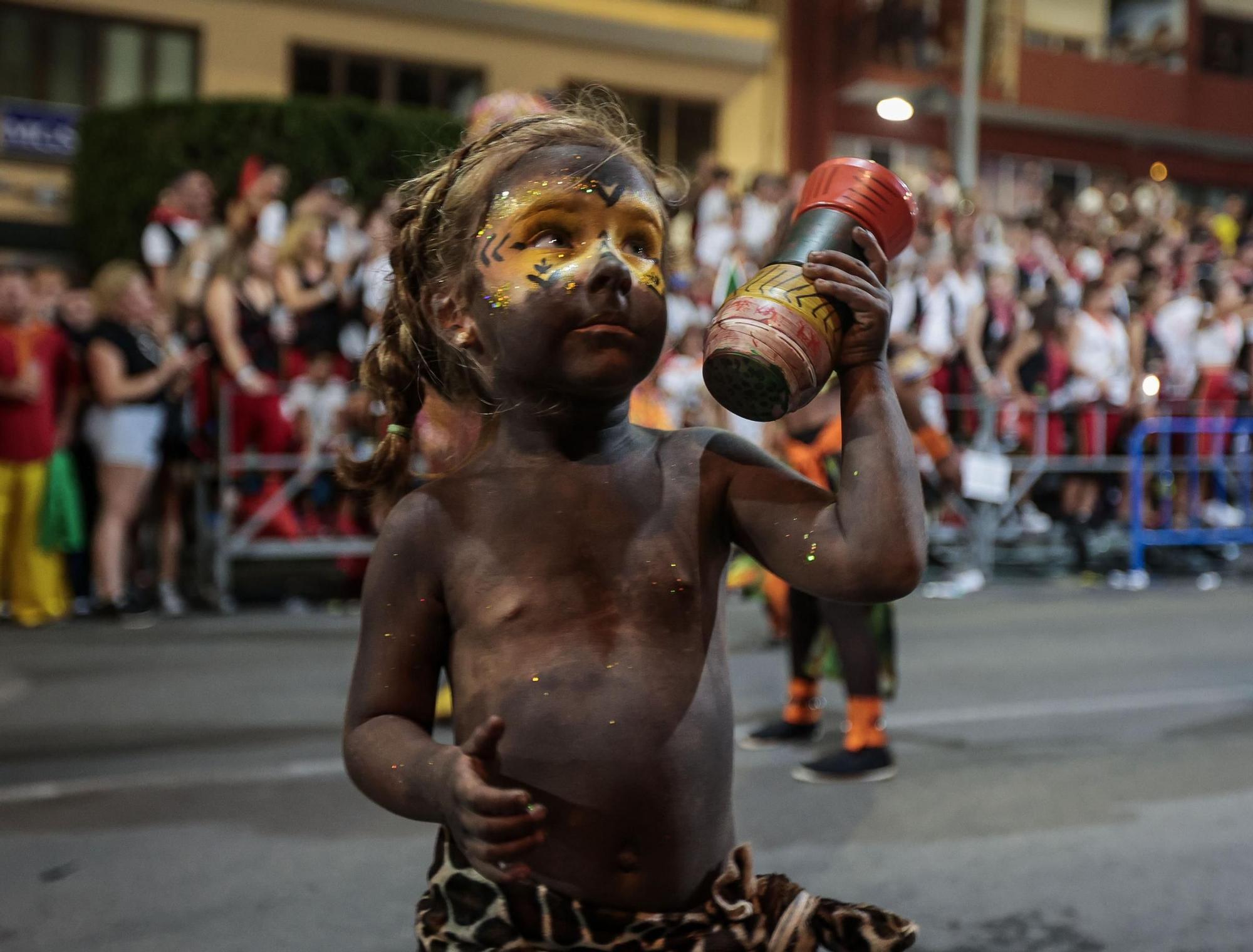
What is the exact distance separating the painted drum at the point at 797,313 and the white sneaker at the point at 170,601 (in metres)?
6.05

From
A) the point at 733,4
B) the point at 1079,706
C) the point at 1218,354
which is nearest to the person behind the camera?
the point at 1079,706

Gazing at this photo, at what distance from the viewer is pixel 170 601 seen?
678cm

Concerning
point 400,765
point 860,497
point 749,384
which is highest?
point 749,384

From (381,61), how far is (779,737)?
14.9m

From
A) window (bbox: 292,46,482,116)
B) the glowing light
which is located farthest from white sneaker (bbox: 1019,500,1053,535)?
window (bbox: 292,46,482,116)

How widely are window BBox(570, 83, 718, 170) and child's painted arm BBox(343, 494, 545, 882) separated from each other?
56.3ft

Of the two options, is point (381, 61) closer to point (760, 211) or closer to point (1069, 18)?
point (760, 211)

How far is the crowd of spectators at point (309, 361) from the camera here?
6.58 m

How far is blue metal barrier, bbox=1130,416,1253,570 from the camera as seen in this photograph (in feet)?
29.1

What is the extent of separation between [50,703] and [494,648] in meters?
4.00

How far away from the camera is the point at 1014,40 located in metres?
20.2

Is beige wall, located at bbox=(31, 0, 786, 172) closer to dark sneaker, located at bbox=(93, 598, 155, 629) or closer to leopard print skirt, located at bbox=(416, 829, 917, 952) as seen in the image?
dark sneaker, located at bbox=(93, 598, 155, 629)

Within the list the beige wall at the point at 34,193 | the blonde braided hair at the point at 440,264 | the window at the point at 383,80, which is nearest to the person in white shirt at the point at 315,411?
the blonde braided hair at the point at 440,264

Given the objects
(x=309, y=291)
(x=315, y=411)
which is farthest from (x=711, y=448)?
(x=309, y=291)
